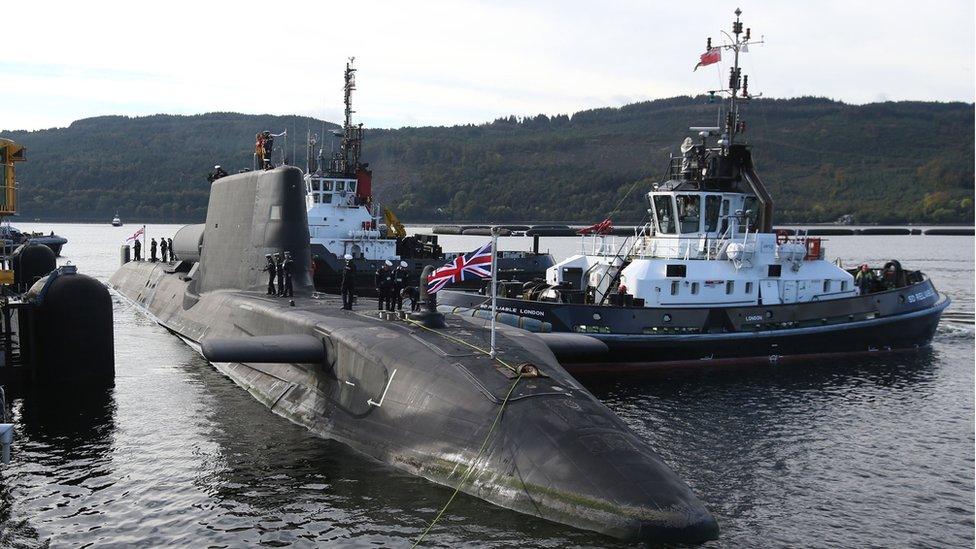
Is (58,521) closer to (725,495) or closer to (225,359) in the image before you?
(225,359)

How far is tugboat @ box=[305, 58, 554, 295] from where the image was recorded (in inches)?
1757

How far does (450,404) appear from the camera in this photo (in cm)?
1459

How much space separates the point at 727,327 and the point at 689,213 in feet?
14.8

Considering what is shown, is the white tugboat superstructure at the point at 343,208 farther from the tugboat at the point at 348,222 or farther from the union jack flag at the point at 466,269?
the union jack flag at the point at 466,269

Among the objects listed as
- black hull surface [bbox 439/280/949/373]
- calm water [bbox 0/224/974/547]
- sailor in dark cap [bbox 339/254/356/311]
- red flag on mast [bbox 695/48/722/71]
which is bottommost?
calm water [bbox 0/224/974/547]

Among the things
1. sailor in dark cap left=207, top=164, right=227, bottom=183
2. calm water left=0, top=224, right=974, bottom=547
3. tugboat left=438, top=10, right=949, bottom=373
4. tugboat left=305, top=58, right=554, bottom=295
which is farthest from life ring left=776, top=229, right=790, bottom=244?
sailor in dark cap left=207, top=164, right=227, bottom=183

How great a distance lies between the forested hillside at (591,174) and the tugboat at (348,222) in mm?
111012

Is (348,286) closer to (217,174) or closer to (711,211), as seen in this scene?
(711,211)

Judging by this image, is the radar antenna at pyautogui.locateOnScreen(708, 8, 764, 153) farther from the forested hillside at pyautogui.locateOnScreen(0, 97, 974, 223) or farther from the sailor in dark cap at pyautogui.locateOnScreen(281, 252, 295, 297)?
the forested hillside at pyautogui.locateOnScreen(0, 97, 974, 223)

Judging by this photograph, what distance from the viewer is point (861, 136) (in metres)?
181

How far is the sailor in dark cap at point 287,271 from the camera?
78.6ft

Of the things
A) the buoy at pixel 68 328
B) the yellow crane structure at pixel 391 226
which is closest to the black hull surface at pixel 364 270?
the yellow crane structure at pixel 391 226

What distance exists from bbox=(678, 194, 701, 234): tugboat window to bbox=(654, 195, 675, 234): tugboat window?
13.4 inches

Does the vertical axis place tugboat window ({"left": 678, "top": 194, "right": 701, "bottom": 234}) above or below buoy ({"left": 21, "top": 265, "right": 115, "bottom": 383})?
above
